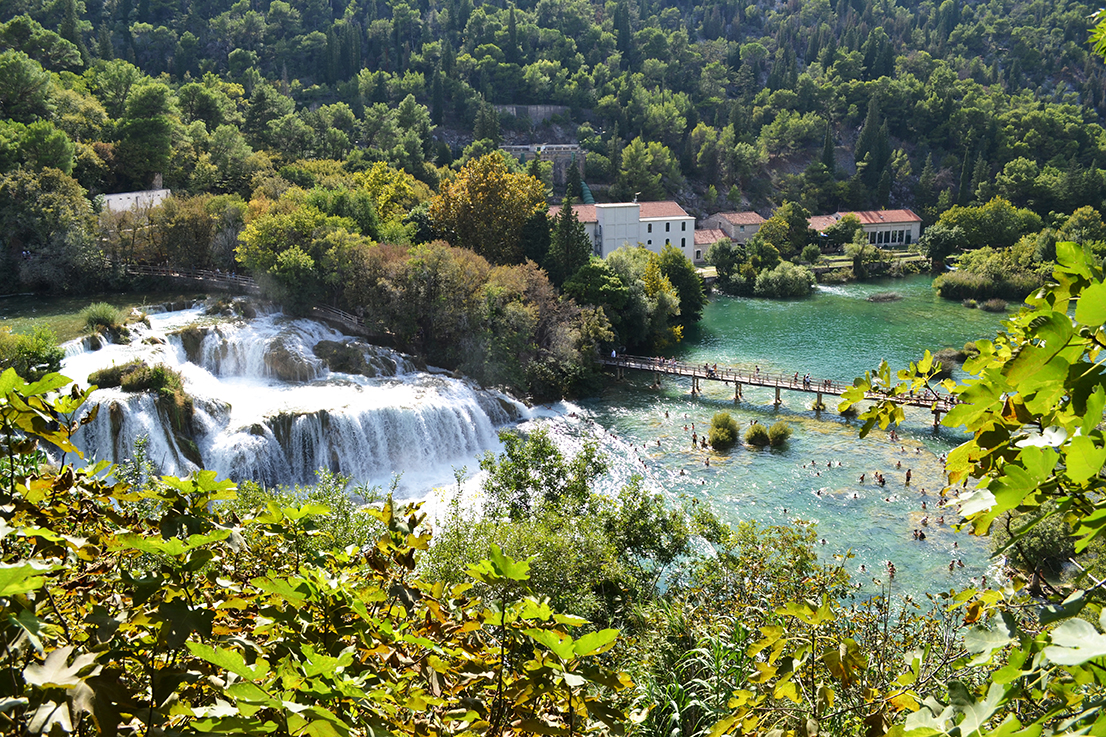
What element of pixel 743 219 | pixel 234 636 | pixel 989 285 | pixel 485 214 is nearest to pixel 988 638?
pixel 234 636

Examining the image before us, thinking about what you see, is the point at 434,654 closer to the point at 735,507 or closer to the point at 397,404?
the point at 735,507

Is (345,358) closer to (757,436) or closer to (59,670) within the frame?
(757,436)

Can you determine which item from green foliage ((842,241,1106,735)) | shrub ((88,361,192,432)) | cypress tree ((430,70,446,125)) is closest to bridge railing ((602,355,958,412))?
shrub ((88,361,192,432))

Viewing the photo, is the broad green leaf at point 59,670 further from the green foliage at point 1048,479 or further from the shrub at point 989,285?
the shrub at point 989,285

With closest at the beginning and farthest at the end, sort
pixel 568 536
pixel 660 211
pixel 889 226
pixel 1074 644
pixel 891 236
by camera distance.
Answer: pixel 1074 644
pixel 568 536
pixel 660 211
pixel 889 226
pixel 891 236

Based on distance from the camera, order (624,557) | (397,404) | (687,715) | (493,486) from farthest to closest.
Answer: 1. (397,404)
2. (493,486)
3. (624,557)
4. (687,715)

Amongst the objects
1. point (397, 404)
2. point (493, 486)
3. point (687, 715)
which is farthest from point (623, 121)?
point (687, 715)

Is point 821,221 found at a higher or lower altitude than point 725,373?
higher
